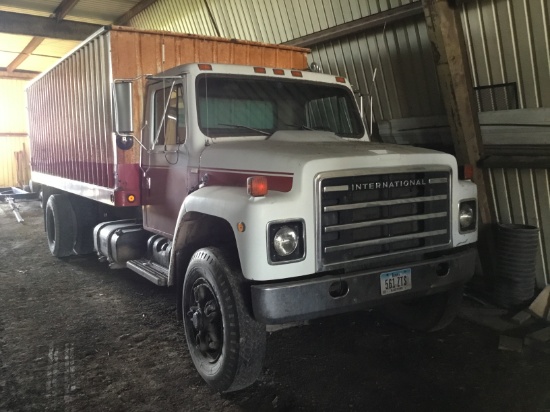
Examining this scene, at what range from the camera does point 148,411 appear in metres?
3.34

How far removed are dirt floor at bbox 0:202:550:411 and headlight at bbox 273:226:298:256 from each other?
3.76 ft

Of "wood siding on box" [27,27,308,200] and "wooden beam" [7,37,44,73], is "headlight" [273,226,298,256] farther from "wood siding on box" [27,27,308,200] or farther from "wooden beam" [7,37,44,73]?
"wooden beam" [7,37,44,73]

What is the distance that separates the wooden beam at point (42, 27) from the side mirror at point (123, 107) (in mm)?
9723

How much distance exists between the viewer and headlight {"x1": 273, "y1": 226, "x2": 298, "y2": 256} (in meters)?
3.04

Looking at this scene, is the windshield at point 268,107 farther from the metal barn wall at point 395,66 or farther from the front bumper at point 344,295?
the front bumper at point 344,295

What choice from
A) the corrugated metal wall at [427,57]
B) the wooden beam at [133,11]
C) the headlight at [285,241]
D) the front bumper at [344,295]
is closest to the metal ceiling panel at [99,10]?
the wooden beam at [133,11]

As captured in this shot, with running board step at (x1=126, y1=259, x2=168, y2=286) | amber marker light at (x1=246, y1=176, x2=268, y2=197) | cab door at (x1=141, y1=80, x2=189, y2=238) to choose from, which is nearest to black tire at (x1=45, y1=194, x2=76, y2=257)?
running board step at (x1=126, y1=259, x2=168, y2=286)

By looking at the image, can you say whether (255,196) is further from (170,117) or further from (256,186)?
(170,117)

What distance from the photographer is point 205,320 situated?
11.9ft

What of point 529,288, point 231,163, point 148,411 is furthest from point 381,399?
point 529,288

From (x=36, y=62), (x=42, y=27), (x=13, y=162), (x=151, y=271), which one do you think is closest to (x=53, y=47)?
(x=36, y=62)

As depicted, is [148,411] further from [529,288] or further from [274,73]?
[529,288]

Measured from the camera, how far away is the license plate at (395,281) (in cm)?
334

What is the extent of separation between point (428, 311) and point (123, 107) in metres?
3.23
